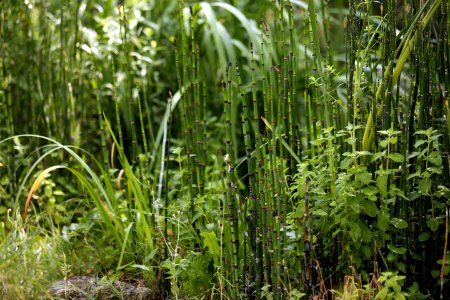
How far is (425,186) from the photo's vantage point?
1.74 meters

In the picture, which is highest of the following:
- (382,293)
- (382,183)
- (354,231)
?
(382,183)

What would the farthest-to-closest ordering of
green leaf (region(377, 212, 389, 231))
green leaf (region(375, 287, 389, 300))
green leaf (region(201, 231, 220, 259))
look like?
green leaf (region(201, 231, 220, 259)) < green leaf (region(377, 212, 389, 231)) < green leaf (region(375, 287, 389, 300))

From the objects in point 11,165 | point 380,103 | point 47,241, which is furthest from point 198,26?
point 380,103

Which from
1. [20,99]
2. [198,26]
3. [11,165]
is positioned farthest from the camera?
[198,26]

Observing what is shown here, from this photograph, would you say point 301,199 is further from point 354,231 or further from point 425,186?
point 425,186

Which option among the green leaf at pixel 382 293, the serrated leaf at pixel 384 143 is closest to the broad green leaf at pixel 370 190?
the serrated leaf at pixel 384 143

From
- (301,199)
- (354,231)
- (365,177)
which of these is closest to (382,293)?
(354,231)

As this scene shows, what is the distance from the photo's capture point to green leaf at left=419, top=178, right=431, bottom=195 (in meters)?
1.73

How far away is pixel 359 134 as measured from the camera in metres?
1.87

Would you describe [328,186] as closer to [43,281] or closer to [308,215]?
[308,215]

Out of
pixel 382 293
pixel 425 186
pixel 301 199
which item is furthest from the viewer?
pixel 301 199

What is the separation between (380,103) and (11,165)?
156 cm

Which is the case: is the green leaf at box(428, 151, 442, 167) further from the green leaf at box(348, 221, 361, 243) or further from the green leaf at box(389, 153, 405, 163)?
the green leaf at box(348, 221, 361, 243)

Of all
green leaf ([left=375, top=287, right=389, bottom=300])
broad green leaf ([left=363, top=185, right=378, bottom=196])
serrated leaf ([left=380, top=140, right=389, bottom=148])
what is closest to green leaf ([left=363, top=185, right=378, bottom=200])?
broad green leaf ([left=363, top=185, right=378, bottom=196])
